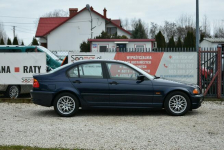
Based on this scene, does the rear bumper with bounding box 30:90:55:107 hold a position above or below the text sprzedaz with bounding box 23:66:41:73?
below

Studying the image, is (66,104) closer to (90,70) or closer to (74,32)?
(90,70)

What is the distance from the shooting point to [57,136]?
6852 mm

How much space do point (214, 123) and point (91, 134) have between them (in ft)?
10.7

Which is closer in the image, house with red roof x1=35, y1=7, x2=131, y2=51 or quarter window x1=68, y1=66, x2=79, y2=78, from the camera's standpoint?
quarter window x1=68, y1=66, x2=79, y2=78

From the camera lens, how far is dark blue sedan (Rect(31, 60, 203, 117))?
29.9ft

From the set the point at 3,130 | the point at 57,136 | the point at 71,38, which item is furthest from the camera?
the point at 71,38

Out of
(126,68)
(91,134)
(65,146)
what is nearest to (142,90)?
(126,68)

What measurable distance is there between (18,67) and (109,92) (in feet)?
18.8

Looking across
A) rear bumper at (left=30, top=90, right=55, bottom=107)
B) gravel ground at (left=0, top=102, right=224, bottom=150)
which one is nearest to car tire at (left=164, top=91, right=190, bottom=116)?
gravel ground at (left=0, top=102, right=224, bottom=150)

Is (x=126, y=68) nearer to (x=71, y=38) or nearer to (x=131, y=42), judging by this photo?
(x=131, y=42)

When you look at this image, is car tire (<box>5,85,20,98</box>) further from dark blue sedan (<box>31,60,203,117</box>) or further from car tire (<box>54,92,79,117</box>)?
car tire (<box>54,92,79,117</box>)

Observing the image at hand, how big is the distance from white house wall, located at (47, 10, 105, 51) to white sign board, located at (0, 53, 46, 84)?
36647 mm

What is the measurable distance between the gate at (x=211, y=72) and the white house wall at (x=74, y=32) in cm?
3772

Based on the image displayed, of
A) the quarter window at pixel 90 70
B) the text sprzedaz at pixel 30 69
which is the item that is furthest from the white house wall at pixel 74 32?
the quarter window at pixel 90 70
